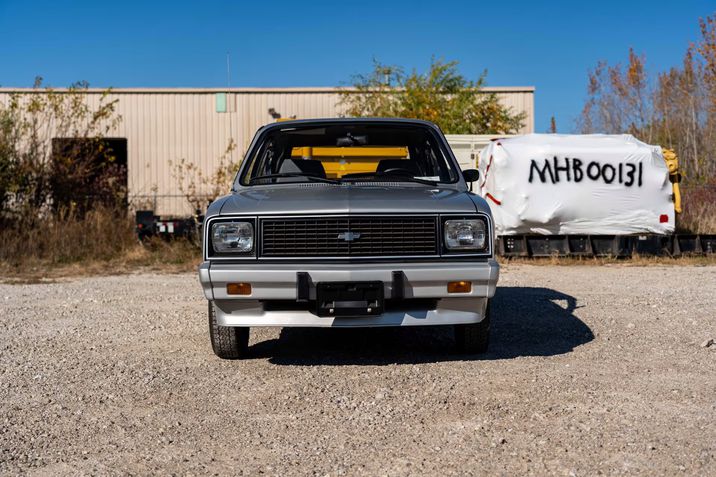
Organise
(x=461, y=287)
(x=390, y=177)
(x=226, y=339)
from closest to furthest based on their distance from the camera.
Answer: (x=461, y=287) < (x=226, y=339) < (x=390, y=177)

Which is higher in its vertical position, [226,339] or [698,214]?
[698,214]

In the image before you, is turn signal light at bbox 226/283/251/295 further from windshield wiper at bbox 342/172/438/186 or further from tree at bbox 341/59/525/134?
tree at bbox 341/59/525/134

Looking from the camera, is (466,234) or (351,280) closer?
(351,280)

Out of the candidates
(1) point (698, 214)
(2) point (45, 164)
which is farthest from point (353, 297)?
(1) point (698, 214)

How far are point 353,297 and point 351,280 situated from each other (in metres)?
0.11

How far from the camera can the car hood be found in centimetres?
560

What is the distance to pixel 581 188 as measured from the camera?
50.2ft

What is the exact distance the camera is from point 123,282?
12469mm

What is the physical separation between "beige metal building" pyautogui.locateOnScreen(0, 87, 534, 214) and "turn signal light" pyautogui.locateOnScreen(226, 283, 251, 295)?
21.5 m

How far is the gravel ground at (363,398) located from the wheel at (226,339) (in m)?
0.15

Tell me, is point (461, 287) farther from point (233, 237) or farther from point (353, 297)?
point (233, 237)

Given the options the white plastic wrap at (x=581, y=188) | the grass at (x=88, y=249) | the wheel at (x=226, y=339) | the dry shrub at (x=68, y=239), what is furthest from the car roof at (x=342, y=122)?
the dry shrub at (x=68, y=239)

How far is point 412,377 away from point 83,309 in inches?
201

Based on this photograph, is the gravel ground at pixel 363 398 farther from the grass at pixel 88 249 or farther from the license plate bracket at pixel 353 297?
the grass at pixel 88 249
